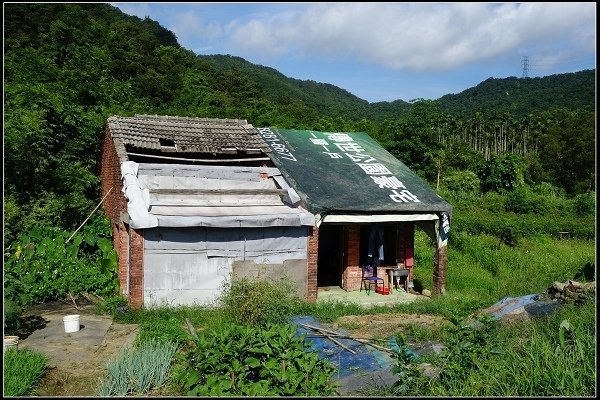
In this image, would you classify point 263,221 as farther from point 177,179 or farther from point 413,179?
point 413,179

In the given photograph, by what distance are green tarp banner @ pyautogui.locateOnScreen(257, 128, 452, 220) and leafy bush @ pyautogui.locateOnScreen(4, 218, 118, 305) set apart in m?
4.78

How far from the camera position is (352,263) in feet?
45.7

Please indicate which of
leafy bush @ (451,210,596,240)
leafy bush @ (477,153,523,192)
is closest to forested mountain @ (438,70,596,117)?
leafy bush @ (477,153,523,192)

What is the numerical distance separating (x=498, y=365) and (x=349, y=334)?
151 inches

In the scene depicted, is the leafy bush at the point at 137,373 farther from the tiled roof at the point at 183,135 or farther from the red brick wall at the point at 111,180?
the tiled roof at the point at 183,135

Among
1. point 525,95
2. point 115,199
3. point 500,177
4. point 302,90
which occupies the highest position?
point 525,95

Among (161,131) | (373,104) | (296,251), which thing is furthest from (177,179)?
(373,104)

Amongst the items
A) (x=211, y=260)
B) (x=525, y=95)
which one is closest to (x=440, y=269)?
(x=211, y=260)

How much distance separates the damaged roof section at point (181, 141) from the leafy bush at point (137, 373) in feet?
22.5

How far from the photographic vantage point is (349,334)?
31.0 ft

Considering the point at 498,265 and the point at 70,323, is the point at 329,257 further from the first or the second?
the point at 70,323

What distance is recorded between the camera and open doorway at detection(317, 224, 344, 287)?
14891mm

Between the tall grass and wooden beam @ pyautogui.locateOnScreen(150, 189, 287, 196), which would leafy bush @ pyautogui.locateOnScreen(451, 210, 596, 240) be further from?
wooden beam @ pyautogui.locateOnScreen(150, 189, 287, 196)

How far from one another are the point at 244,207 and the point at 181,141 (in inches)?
124
